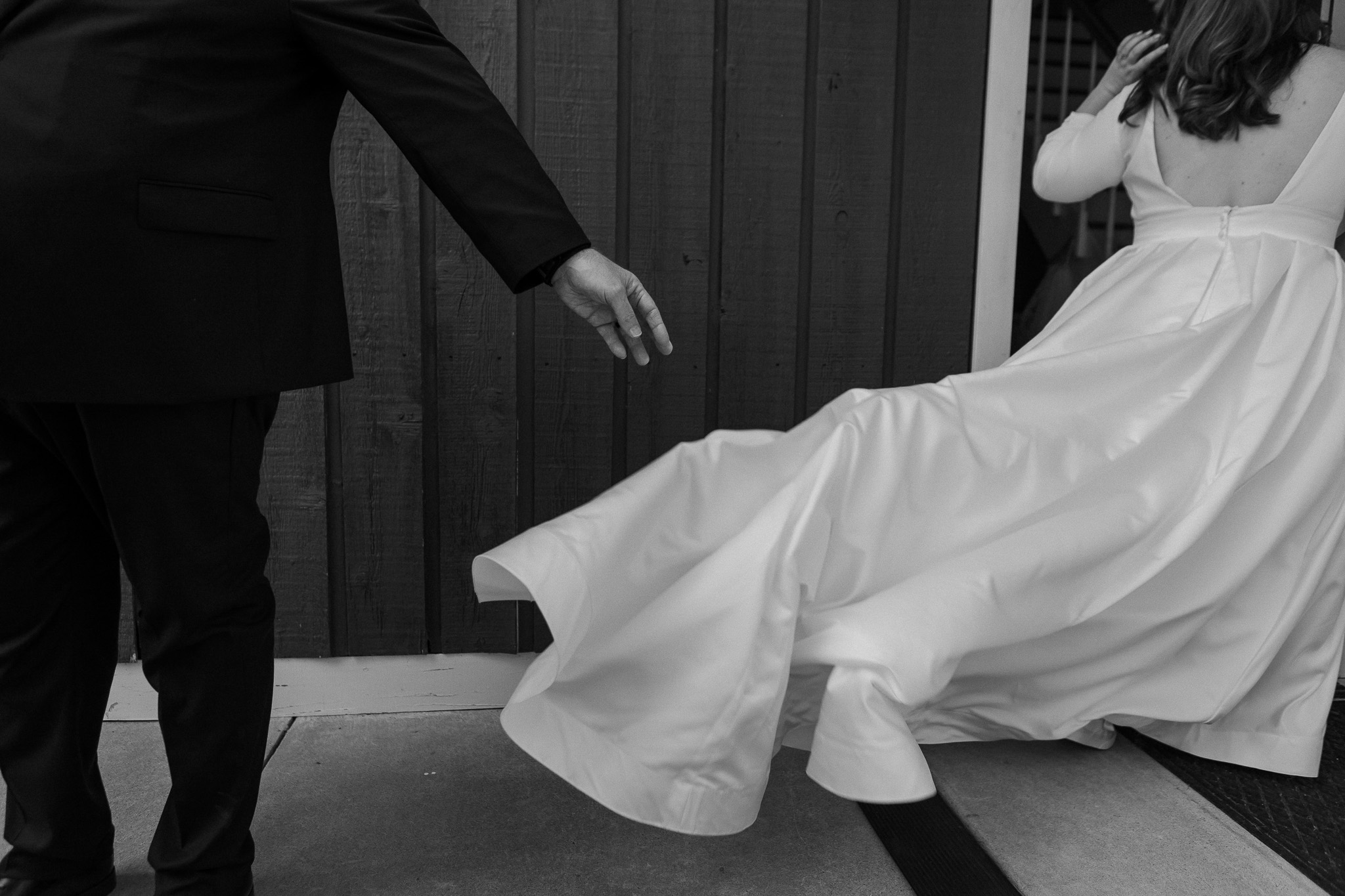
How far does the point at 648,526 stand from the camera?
1528 mm

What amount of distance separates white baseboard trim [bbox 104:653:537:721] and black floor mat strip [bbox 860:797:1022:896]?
35.9 inches

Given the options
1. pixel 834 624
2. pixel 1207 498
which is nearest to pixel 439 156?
pixel 834 624

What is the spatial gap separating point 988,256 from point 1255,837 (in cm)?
133

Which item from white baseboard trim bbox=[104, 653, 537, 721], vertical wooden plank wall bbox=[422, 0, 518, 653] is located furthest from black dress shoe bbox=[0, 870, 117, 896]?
vertical wooden plank wall bbox=[422, 0, 518, 653]

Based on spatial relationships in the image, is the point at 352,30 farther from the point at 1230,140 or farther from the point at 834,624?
the point at 1230,140

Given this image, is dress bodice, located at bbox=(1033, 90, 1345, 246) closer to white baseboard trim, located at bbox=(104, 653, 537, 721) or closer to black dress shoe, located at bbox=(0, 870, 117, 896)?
white baseboard trim, located at bbox=(104, 653, 537, 721)

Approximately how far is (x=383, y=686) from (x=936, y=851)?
125cm

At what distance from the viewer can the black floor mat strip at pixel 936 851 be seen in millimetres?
1510

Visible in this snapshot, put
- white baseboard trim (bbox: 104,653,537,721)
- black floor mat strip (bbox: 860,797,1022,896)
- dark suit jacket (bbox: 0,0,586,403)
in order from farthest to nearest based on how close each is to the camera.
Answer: white baseboard trim (bbox: 104,653,537,721) → black floor mat strip (bbox: 860,797,1022,896) → dark suit jacket (bbox: 0,0,586,403)

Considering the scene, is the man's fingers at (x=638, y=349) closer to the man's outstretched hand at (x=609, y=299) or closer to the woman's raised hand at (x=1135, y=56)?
the man's outstretched hand at (x=609, y=299)

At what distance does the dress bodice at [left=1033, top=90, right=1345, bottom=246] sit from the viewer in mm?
1850

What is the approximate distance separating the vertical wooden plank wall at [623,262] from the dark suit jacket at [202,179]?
86cm

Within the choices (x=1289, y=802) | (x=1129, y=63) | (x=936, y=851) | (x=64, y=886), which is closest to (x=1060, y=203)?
(x=1129, y=63)

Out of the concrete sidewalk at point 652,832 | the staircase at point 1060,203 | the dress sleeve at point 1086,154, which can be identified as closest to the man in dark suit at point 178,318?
the concrete sidewalk at point 652,832
